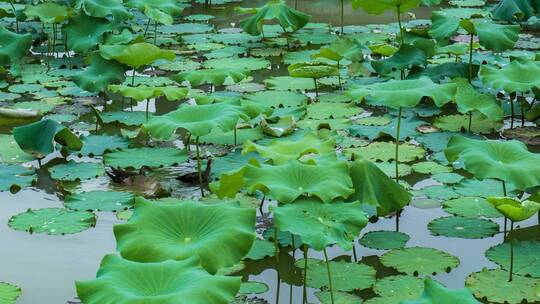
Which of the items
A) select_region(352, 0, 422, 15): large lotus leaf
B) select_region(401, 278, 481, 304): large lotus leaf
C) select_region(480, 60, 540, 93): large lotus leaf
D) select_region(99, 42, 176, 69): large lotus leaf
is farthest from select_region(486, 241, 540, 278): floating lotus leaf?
select_region(99, 42, 176, 69): large lotus leaf

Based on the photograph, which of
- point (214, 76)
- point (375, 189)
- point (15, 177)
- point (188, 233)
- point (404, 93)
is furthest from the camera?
point (214, 76)

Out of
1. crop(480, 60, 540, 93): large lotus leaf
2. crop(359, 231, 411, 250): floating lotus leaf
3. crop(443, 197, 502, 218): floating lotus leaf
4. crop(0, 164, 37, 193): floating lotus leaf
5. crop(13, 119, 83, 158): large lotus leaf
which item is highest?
crop(480, 60, 540, 93): large lotus leaf

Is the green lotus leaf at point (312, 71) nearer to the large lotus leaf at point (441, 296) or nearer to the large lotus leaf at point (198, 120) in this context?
the large lotus leaf at point (198, 120)

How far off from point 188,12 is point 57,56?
1.72 meters

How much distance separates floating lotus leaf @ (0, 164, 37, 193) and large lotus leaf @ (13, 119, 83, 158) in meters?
0.10

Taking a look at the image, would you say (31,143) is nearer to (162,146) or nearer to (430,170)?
(162,146)

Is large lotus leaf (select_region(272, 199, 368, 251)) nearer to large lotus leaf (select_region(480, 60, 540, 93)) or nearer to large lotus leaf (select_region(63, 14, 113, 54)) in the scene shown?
large lotus leaf (select_region(480, 60, 540, 93))

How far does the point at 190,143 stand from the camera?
450 cm

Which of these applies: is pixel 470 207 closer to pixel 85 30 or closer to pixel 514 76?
pixel 514 76

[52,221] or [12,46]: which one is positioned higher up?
[12,46]

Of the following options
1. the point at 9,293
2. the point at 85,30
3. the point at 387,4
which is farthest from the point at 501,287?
the point at 85,30

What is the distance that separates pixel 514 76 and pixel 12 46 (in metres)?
2.81

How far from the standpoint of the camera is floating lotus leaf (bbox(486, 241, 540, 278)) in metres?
3.17

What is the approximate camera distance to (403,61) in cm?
505
